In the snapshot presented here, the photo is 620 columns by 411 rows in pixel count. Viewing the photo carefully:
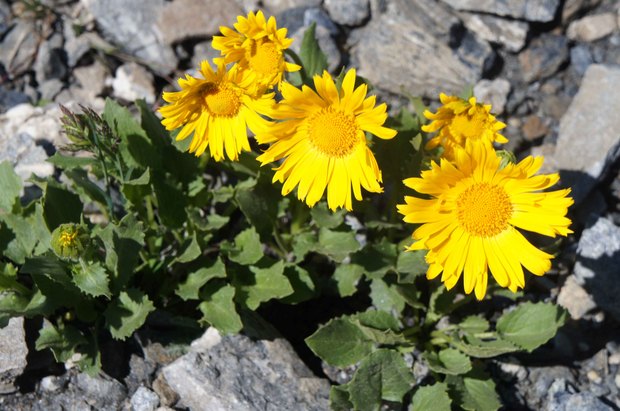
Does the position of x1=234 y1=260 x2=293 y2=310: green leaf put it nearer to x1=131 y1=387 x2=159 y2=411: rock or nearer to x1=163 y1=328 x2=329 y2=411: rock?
x1=163 y1=328 x2=329 y2=411: rock

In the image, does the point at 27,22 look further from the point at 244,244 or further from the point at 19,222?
the point at 244,244

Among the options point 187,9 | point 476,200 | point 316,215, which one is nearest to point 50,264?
point 316,215

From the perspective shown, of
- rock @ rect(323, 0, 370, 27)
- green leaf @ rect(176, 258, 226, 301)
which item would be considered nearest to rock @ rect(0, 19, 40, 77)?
rock @ rect(323, 0, 370, 27)

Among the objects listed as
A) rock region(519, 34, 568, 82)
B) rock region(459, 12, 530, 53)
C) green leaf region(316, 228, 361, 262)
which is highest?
rock region(459, 12, 530, 53)

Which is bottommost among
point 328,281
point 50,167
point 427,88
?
point 328,281

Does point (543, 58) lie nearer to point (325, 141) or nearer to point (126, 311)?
point (325, 141)

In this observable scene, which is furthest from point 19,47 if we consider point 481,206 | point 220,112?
point 481,206

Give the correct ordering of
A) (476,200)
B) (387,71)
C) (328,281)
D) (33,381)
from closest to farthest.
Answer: (476,200)
(33,381)
(328,281)
(387,71)
